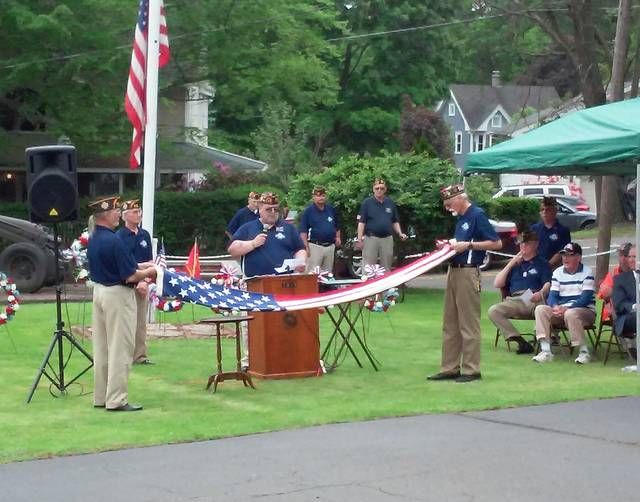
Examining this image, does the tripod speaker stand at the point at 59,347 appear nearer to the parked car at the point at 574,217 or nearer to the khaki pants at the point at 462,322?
the khaki pants at the point at 462,322

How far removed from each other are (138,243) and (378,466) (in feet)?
18.6

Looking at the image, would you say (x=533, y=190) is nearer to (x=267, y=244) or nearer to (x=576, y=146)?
(x=576, y=146)

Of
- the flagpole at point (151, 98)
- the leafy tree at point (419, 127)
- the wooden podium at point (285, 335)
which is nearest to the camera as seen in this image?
the wooden podium at point (285, 335)

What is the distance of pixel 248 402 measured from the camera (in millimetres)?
11641

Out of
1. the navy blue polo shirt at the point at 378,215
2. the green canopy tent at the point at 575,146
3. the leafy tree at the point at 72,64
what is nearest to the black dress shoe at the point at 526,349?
the green canopy tent at the point at 575,146

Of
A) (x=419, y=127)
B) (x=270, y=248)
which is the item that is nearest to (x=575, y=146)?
(x=270, y=248)

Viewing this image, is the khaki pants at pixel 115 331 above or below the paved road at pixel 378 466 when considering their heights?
above

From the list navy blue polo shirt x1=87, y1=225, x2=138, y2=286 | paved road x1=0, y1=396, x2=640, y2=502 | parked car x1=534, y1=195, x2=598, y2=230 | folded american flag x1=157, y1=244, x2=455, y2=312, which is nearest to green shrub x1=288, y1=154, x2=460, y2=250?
folded american flag x1=157, y1=244, x2=455, y2=312

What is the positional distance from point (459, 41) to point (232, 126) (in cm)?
2092

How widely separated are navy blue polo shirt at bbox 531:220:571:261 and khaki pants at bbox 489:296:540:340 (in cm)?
142

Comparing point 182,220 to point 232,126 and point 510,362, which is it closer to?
point 510,362

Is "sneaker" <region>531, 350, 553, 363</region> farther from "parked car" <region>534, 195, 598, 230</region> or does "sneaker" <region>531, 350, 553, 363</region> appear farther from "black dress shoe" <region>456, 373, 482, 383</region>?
"parked car" <region>534, 195, 598, 230</region>

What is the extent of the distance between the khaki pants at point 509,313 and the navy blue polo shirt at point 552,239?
1424 millimetres

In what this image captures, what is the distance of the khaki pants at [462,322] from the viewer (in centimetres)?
1271
